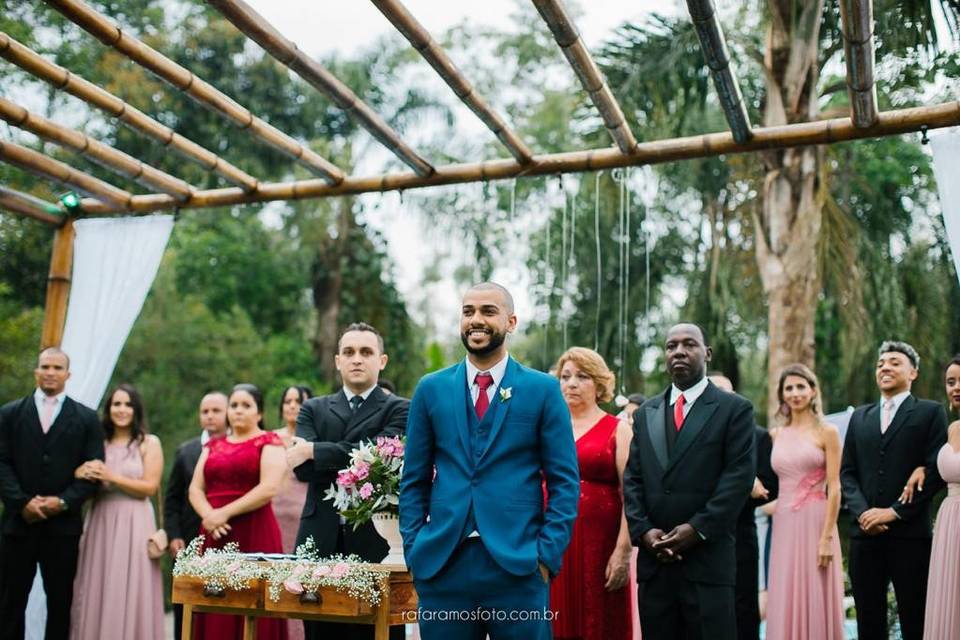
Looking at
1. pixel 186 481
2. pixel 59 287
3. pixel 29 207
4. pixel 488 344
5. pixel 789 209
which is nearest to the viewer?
pixel 488 344

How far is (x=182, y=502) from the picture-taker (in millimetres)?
7496

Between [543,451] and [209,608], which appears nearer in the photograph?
[543,451]

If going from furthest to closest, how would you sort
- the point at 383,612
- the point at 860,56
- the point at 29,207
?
the point at 29,207
the point at 860,56
the point at 383,612

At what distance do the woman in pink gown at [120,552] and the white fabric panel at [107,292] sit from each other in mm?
1007

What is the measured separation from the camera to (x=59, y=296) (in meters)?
8.41

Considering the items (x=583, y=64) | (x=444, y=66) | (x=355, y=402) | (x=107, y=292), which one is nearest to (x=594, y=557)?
(x=355, y=402)

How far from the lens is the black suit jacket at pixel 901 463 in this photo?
6.02 meters

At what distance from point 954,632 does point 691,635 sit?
6.03 feet

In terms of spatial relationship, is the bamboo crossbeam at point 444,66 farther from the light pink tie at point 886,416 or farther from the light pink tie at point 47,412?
the light pink tie at point 47,412

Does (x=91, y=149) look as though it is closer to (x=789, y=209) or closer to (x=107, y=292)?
(x=107, y=292)

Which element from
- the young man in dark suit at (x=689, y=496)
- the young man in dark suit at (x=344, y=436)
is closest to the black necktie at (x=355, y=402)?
the young man in dark suit at (x=344, y=436)

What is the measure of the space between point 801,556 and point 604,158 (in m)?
2.82

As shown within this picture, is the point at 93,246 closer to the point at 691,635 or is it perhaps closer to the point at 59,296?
the point at 59,296

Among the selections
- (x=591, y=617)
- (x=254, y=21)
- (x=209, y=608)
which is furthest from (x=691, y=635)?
(x=254, y=21)
